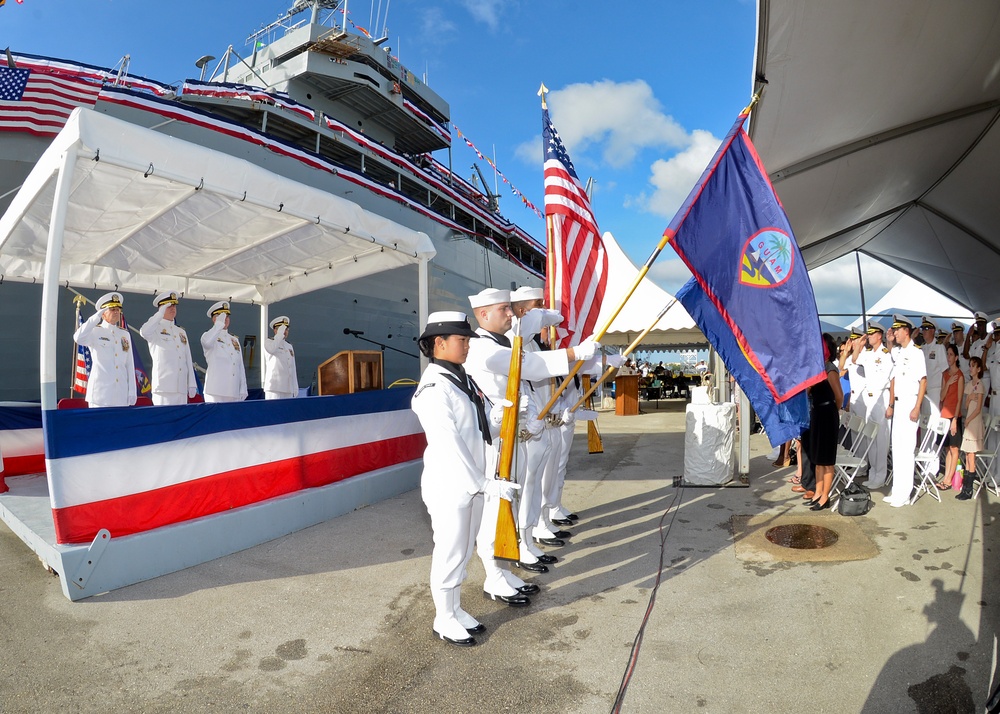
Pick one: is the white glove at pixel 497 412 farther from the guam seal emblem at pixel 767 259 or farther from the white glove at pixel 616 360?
the guam seal emblem at pixel 767 259

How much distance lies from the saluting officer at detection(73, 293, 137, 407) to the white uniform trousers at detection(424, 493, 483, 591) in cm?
497

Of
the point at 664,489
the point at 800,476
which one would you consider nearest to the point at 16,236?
the point at 664,489

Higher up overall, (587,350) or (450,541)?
(587,350)

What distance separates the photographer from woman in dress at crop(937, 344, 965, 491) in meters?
5.75

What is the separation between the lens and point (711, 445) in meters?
6.33

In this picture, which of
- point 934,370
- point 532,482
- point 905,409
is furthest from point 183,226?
point 934,370

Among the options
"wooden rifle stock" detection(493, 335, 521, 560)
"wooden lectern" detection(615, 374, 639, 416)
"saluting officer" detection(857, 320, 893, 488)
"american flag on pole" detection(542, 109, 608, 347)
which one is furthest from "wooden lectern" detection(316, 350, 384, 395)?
"wooden lectern" detection(615, 374, 639, 416)

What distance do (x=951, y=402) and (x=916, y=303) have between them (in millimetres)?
12657

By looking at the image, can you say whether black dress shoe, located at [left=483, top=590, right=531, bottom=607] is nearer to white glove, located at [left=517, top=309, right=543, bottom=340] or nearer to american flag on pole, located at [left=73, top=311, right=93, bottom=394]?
white glove, located at [left=517, top=309, right=543, bottom=340]

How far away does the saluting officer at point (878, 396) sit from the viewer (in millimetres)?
6117

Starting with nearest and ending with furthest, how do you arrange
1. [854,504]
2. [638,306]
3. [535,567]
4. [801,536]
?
[535,567] < [801,536] < [854,504] < [638,306]

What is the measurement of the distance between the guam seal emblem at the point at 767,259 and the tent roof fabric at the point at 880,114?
2403 millimetres

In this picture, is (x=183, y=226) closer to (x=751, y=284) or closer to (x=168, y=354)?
(x=168, y=354)

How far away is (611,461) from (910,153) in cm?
656
